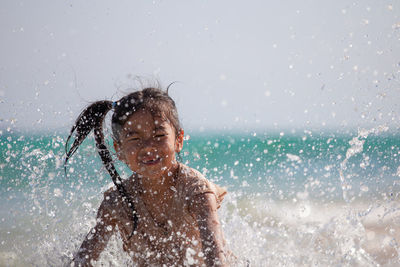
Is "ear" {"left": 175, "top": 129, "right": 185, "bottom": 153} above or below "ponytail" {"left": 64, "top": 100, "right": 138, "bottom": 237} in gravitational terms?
below

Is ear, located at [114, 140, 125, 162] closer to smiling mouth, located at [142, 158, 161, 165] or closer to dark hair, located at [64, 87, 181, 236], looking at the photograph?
dark hair, located at [64, 87, 181, 236]

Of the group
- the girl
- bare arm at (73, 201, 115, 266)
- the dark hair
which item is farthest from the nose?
bare arm at (73, 201, 115, 266)

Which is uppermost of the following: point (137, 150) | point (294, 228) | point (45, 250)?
point (137, 150)

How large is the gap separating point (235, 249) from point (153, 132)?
1264mm

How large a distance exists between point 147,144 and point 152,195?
1.27ft

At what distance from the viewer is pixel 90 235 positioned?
2.35 metres

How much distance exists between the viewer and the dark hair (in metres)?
2.36

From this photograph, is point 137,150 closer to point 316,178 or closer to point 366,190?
point 366,190

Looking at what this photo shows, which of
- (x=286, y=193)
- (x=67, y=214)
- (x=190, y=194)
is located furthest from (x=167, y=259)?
(x=286, y=193)

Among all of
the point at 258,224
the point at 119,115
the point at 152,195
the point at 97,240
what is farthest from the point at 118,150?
the point at 258,224

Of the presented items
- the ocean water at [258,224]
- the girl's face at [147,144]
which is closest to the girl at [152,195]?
the girl's face at [147,144]

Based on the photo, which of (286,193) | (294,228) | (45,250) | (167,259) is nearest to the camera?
(167,259)

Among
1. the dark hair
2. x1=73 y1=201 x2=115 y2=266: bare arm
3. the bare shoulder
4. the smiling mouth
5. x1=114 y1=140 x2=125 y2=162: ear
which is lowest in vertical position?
x1=73 y1=201 x2=115 y2=266: bare arm

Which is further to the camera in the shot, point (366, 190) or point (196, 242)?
point (366, 190)
